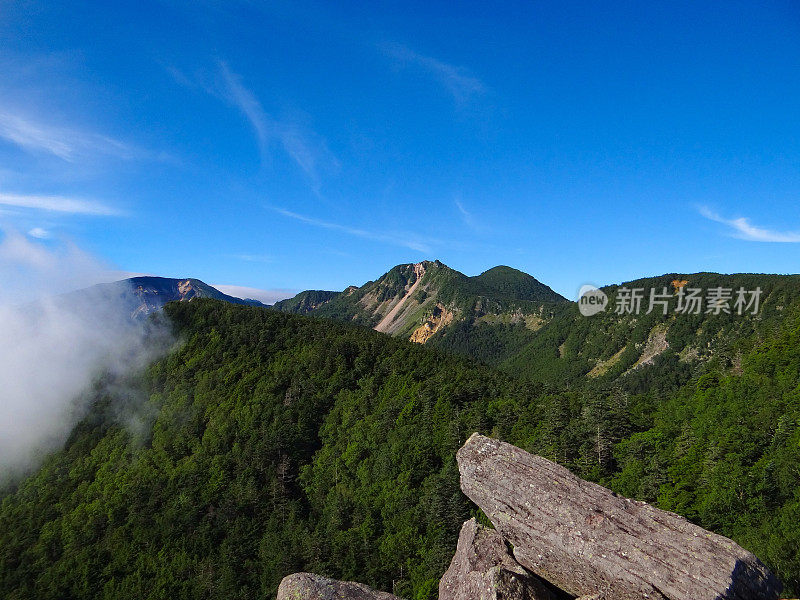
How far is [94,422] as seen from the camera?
16312 centimetres

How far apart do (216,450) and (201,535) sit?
25.4 meters

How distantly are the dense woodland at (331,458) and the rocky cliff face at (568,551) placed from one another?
48.1ft

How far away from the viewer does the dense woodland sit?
153 feet

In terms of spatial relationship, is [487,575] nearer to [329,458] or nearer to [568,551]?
[568,551]

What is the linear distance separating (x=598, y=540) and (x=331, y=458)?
94.1 meters

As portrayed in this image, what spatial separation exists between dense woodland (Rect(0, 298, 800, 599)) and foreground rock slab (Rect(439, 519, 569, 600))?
18113 mm

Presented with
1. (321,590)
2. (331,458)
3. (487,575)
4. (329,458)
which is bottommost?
(329,458)

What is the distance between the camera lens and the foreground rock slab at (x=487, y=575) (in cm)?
2294

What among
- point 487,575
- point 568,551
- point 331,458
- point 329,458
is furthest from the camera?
point 329,458

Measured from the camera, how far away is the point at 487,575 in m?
23.6

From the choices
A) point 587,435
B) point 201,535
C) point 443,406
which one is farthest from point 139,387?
point 587,435

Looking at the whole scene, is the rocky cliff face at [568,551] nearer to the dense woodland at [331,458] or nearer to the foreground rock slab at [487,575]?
the foreground rock slab at [487,575]

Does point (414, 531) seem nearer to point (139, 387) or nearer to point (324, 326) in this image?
point (324, 326)

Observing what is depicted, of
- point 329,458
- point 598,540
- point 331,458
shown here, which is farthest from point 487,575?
point 329,458
